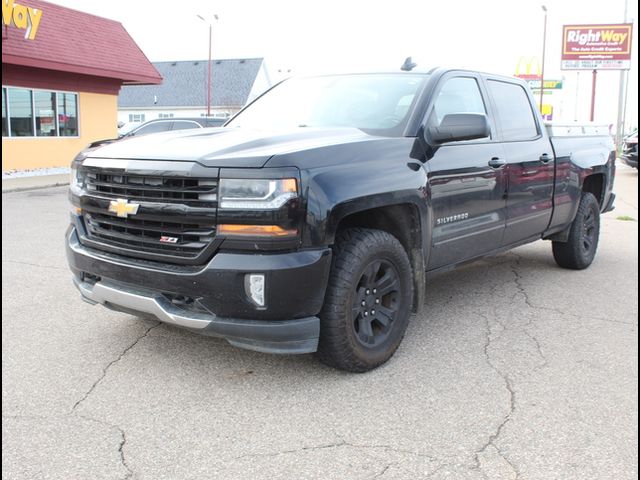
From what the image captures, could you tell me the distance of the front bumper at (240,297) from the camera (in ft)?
10.4

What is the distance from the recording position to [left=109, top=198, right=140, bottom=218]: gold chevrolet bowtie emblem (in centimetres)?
344

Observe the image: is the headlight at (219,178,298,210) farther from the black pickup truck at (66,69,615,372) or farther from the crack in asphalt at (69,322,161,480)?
the crack in asphalt at (69,322,161,480)

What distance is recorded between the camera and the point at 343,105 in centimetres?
455

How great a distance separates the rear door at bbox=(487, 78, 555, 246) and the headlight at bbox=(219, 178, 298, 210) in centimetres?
241

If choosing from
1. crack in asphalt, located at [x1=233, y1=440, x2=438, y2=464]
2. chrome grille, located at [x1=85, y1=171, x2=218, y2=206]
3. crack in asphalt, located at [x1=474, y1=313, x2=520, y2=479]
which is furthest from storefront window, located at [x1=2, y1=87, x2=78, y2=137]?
crack in asphalt, located at [x1=233, y1=440, x2=438, y2=464]

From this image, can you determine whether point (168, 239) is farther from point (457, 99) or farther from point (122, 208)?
point (457, 99)

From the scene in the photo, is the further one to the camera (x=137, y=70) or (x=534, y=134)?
(x=137, y=70)

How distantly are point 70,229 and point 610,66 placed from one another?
36.0 m

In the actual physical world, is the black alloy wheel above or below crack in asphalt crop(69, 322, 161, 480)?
above

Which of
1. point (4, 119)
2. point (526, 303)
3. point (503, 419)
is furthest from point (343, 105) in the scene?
point (4, 119)

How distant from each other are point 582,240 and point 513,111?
185 centimetres

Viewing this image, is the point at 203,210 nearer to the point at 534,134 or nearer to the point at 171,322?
the point at 171,322

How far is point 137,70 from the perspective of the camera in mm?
20000

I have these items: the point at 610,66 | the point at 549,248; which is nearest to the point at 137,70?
the point at 549,248
